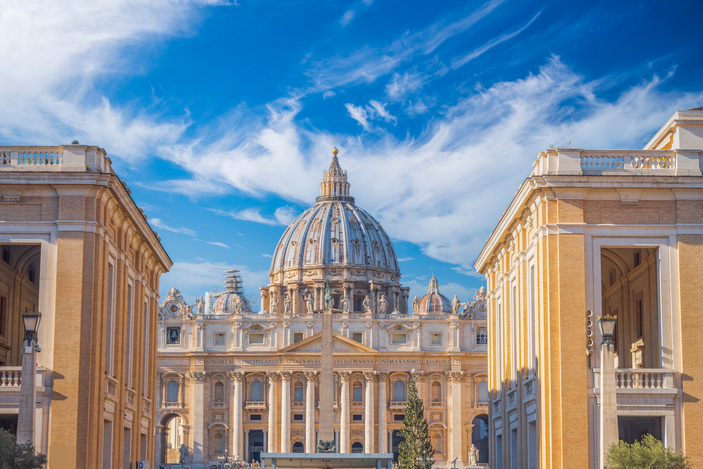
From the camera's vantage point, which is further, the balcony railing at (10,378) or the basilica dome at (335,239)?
the basilica dome at (335,239)

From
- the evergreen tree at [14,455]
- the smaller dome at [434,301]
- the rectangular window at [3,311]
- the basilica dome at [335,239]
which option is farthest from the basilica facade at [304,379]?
the evergreen tree at [14,455]

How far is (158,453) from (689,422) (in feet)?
295

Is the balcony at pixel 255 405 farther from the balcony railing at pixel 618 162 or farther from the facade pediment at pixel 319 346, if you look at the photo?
the balcony railing at pixel 618 162

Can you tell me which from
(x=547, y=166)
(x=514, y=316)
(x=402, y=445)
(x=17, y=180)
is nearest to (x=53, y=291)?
(x=17, y=180)

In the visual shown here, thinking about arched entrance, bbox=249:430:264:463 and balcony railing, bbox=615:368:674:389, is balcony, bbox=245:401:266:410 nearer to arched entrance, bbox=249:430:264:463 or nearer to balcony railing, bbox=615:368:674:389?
arched entrance, bbox=249:430:264:463

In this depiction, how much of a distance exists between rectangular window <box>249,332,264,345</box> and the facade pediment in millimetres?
3391

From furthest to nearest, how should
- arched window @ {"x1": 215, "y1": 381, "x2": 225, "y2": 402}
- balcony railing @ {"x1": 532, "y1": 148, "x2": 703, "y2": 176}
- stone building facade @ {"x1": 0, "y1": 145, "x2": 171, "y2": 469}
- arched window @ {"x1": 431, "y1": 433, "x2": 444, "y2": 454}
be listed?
arched window @ {"x1": 215, "y1": 381, "x2": 225, "y2": 402} < arched window @ {"x1": 431, "y1": 433, "x2": 444, "y2": 454} < balcony railing @ {"x1": 532, "y1": 148, "x2": 703, "y2": 176} < stone building facade @ {"x1": 0, "y1": 145, "x2": 171, "y2": 469}

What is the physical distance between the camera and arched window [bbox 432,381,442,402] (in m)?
119

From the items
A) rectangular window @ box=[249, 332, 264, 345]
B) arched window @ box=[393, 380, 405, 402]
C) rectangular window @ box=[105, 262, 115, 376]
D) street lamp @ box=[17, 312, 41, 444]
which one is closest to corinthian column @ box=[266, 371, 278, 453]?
rectangular window @ box=[249, 332, 264, 345]

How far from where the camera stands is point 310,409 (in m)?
119

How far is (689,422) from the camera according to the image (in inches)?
1348

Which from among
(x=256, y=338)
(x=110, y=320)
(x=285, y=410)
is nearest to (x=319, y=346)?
(x=256, y=338)

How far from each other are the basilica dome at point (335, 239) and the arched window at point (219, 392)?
38517mm

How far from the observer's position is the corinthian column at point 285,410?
118 metres
